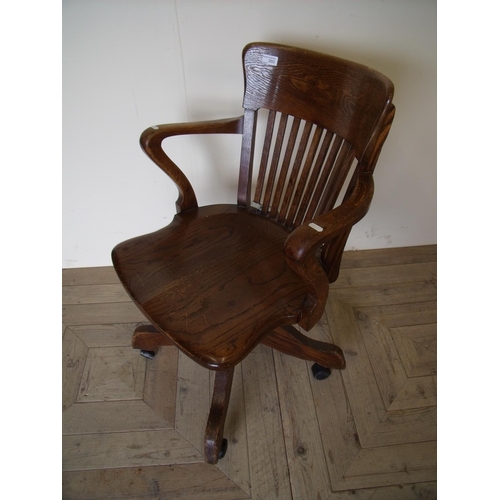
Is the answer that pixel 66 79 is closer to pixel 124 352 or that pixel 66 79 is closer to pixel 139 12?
pixel 139 12

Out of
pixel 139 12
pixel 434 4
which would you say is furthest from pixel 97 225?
pixel 434 4

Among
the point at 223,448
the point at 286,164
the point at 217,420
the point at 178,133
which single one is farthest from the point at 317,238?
the point at 223,448

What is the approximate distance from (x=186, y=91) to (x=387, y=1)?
27.5 inches

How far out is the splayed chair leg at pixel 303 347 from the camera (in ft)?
4.51

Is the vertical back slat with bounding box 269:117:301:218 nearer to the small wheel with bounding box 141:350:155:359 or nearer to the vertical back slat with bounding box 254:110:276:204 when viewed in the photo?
the vertical back slat with bounding box 254:110:276:204

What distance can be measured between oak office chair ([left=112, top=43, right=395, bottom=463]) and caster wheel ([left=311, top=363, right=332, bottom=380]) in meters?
0.11

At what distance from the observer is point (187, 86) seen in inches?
55.7

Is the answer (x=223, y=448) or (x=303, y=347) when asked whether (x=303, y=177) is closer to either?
(x=303, y=347)

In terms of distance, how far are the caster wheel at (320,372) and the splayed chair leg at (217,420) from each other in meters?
0.35

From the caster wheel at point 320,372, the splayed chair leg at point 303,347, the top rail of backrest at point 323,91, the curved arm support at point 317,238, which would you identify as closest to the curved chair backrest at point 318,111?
the top rail of backrest at point 323,91

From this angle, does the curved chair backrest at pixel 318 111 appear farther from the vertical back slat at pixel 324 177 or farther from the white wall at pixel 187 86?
the white wall at pixel 187 86

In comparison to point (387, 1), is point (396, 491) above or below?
below

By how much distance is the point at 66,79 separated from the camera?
1.37 m

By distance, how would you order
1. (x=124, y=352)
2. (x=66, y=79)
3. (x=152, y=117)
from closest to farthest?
1. (x=66, y=79)
2. (x=152, y=117)
3. (x=124, y=352)
